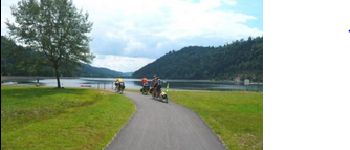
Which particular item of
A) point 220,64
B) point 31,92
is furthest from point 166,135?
point 220,64

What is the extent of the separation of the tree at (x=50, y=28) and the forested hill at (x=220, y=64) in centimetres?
9739

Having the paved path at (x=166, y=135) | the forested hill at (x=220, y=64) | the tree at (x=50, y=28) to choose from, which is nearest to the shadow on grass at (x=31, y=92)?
the tree at (x=50, y=28)

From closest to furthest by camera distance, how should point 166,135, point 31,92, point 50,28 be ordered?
point 166,135, point 31,92, point 50,28

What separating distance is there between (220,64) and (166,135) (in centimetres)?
16837

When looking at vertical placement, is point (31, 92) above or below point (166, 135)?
above

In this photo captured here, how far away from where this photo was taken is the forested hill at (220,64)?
16062 centimetres

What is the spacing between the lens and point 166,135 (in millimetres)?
17719

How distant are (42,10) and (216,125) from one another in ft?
136

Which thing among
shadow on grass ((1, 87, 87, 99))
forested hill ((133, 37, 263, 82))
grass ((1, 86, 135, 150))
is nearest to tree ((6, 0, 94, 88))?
shadow on grass ((1, 87, 87, 99))

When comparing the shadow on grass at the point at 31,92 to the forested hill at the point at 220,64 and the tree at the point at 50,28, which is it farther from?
the forested hill at the point at 220,64

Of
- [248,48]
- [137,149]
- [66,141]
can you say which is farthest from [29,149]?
[248,48]

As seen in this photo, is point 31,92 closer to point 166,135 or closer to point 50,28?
point 50,28

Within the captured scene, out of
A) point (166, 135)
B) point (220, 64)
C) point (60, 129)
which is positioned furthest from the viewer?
point (220, 64)
